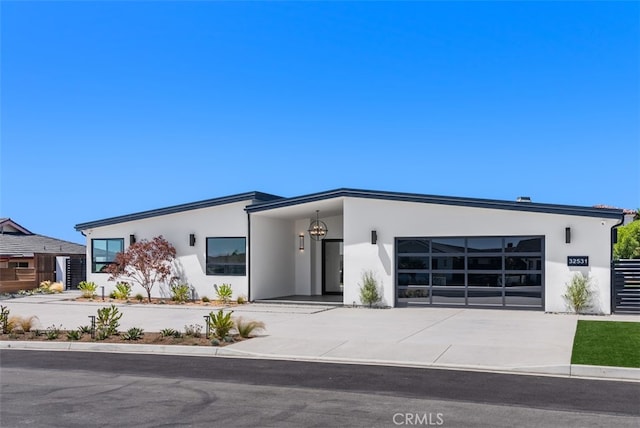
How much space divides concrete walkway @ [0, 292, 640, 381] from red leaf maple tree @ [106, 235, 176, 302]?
8.16 ft

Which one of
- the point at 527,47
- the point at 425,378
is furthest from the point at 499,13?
the point at 425,378

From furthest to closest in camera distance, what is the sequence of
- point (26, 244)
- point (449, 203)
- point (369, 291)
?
1. point (26, 244)
2. point (369, 291)
3. point (449, 203)

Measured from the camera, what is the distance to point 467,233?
59.4 ft

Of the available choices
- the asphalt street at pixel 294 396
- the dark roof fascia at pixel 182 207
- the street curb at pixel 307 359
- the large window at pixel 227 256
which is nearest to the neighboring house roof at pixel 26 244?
the dark roof fascia at pixel 182 207

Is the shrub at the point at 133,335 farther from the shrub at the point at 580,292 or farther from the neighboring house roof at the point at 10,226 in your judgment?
the neighboring house roof at the point at 10,226

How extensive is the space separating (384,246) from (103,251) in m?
12.0

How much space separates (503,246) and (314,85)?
913cm

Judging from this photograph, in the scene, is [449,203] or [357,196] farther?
[357,196]

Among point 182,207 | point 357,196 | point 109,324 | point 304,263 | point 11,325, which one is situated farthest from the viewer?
point 304,263

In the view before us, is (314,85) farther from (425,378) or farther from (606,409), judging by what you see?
(606,409)

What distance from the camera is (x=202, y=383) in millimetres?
8539

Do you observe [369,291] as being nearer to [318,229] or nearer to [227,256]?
[318,229]

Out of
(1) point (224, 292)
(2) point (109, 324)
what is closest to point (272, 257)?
(1) point (224, 292)

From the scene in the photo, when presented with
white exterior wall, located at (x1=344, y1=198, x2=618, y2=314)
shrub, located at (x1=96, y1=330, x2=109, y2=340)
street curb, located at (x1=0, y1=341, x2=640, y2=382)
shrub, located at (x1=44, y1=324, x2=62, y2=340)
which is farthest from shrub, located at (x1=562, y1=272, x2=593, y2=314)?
shrub, located at (x1=44, y1=324, x2=62, y2=340)
